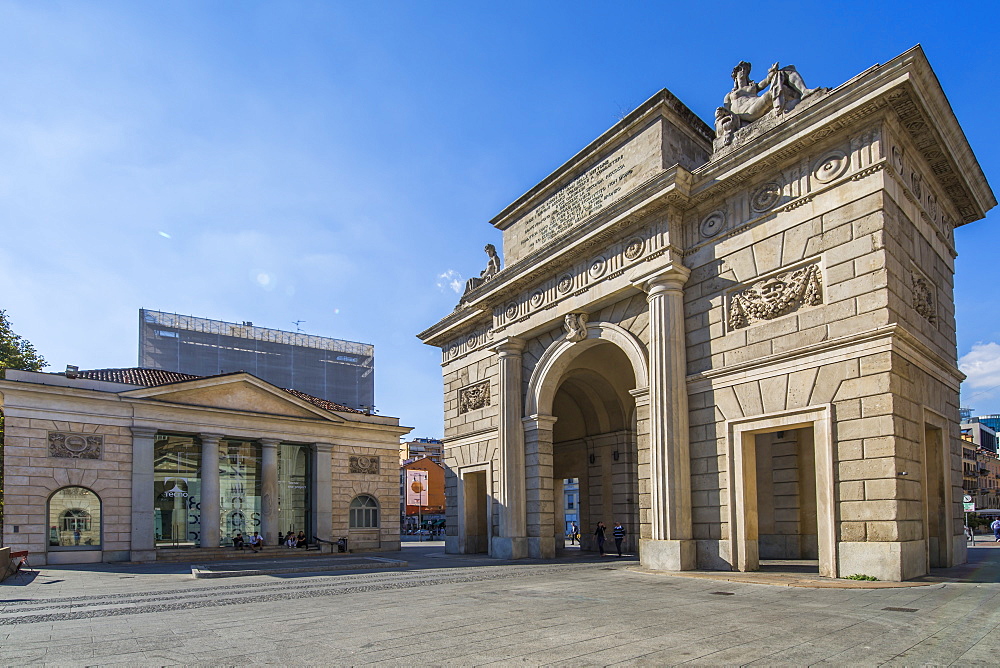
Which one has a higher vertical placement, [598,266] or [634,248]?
[634,248]

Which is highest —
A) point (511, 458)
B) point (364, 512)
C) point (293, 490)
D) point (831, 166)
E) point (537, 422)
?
point (831, 166)

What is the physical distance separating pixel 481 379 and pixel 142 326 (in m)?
49.6

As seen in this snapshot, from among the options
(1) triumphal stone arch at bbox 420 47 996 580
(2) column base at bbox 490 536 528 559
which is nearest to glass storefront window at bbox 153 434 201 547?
(1) triumphal stone arch at bbox 420 47 996 580

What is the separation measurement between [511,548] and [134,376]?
779 inches

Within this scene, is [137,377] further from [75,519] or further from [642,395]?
→ [642,395]

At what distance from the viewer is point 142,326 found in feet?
209

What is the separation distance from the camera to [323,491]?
33312 millimetres

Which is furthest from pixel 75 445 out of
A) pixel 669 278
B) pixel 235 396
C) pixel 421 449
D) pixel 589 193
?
pixel 421 449

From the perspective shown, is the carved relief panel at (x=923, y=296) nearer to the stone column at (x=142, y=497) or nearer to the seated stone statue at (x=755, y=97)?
the seated stone statue at (x=755, y=97)

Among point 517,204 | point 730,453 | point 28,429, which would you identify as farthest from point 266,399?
point 730,453

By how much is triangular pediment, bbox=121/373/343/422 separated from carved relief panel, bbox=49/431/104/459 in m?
2.03

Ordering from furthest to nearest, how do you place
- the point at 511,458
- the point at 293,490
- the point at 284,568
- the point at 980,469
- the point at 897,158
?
the point at 980,469 → the point at 293,490 → the point at 511,458 → the point at 284,568 → the point at 897,158

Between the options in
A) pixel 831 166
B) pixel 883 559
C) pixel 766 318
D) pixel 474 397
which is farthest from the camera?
pixel 474 397

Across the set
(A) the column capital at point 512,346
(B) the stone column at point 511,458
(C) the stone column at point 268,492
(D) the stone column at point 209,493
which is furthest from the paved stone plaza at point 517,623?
(C) the stone column at point 268,492
